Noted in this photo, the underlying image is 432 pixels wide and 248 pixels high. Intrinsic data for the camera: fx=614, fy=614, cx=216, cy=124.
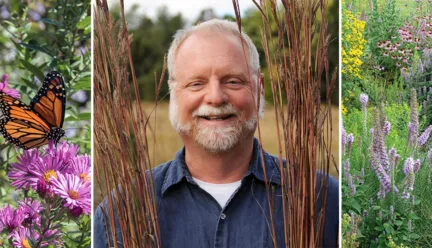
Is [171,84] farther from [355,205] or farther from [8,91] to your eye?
[355,205]

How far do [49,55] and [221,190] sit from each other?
111cm

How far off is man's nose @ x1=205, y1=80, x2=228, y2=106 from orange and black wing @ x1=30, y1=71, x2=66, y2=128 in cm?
77

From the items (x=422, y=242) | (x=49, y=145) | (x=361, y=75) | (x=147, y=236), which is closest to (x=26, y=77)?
(x=49, y=145)

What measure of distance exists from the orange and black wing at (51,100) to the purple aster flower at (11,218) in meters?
0.46

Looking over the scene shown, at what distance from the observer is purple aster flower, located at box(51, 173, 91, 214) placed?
286 centimetres

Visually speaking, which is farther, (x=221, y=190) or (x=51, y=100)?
(x=51, y=100)

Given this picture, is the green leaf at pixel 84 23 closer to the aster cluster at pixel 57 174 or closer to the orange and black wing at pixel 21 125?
the orange and black wing at pixel 21 125

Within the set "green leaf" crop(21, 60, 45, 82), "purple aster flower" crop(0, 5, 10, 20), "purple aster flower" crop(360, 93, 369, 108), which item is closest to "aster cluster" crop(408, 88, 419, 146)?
"purple aster flower" crop(360, 93, 369, 108)

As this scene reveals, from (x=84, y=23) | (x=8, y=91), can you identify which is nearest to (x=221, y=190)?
(x=84, y=23)

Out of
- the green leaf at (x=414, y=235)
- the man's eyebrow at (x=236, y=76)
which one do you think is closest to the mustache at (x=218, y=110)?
the man's eyebrow at (x=236, y=76)

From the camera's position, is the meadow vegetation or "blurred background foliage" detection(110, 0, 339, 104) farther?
the meadow vegetation

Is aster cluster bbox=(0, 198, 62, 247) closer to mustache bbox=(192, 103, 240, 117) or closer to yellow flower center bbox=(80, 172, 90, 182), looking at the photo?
yellow flower center bbox=(80, 172, 90, 182)

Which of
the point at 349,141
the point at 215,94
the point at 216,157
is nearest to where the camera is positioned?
the point at 215,94

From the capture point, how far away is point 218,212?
2705 millimetres
